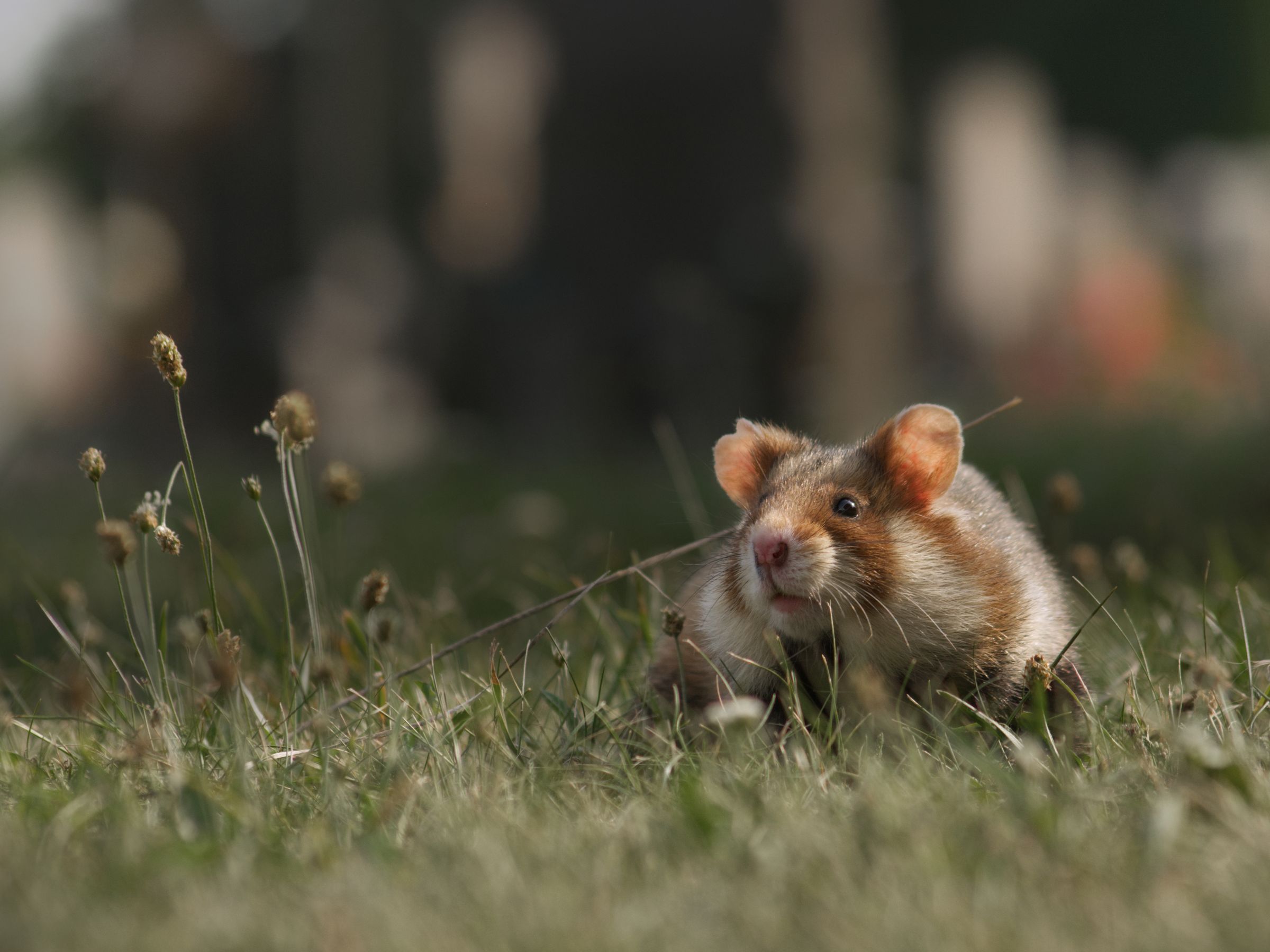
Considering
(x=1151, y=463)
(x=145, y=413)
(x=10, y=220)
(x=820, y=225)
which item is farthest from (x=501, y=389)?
(x=10, y=220)

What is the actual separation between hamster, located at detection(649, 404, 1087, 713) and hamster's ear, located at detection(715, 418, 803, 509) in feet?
0.43

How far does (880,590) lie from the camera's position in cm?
276

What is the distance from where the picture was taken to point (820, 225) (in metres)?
8.80

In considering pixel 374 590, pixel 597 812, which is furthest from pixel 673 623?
pixel 374 590

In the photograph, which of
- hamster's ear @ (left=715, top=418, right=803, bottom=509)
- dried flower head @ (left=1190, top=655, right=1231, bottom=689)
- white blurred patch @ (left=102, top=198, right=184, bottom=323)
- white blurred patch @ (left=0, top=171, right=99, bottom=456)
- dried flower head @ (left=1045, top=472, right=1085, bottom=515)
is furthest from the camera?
white blurred patch @ (left=0, top=171, right=99, bottom=456)

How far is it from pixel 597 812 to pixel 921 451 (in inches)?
46.3

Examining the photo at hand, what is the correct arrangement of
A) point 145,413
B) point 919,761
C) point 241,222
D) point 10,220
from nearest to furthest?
1. point 919,761
2. point 145,413
3. point 241,222
4. point 10,220

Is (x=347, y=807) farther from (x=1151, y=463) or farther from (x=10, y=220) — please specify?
(x=10, y=220)

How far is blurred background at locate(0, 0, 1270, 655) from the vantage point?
25.8 ft

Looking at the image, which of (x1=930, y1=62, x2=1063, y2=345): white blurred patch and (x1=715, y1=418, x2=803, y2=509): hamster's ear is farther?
(x1=930, y1=62, x2=1063, y2=345): white blurred patch

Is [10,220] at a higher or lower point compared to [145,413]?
higher

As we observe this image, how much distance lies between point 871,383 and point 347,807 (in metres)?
6.99

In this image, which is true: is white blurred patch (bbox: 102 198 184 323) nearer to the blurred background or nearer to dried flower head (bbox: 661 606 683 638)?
the blurred background

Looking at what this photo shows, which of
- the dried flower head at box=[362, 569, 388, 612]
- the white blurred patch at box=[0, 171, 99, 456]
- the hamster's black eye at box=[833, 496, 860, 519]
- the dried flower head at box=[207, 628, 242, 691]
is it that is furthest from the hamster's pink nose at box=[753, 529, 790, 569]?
the white blurred patch at box=[0, 171, 99, 456]
